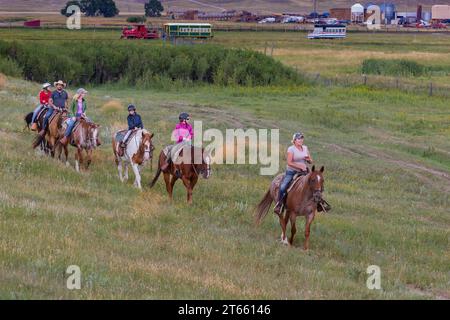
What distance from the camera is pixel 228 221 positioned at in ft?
64.0

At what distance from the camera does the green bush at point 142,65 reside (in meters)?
62.9

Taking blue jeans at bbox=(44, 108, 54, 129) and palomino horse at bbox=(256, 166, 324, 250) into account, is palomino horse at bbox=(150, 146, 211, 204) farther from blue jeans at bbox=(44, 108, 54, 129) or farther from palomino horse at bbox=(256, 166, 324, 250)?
blue jeans at bbox=(44, 108, 54, 129)

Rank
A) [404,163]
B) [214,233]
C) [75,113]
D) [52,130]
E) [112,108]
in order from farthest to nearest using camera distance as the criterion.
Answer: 1. [112,108]
2. [404,163]
3. [52,130]
4. [75,113]
5. [214,233]

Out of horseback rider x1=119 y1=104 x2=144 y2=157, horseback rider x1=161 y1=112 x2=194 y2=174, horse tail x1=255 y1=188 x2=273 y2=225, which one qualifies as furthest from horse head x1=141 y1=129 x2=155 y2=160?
horse tail x1=255 y1=188 x2=273 y2=225

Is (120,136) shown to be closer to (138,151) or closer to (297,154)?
(138,151)

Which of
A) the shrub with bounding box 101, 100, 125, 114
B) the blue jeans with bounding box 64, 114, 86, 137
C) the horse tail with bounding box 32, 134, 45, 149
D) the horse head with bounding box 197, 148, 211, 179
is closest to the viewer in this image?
the horse head with bounding box 197, 148, 211, 179

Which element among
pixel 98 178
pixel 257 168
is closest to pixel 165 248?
pixel 98 178

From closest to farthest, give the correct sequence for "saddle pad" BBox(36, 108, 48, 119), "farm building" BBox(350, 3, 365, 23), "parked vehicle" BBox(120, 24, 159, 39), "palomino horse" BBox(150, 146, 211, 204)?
"palomino horse" BBox(150, 146, 211, 204) → "saddle pad" BBox(36, 108, 48, 119) → "parked vehicle" BBox(120, 24, 159, 39) → "farm building" BBox(350, 3, 365, 23)

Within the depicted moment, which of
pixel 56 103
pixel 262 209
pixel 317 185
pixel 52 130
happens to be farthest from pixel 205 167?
pixel 56 103

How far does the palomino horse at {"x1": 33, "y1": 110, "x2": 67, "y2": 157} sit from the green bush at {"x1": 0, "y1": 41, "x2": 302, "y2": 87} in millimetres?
36905

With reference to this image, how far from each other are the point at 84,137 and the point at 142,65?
42226 millimetres

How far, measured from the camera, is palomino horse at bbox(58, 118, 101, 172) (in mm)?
23406

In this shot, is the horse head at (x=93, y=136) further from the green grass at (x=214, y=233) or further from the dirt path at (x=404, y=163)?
the dirt path at (x=404, y=163)
